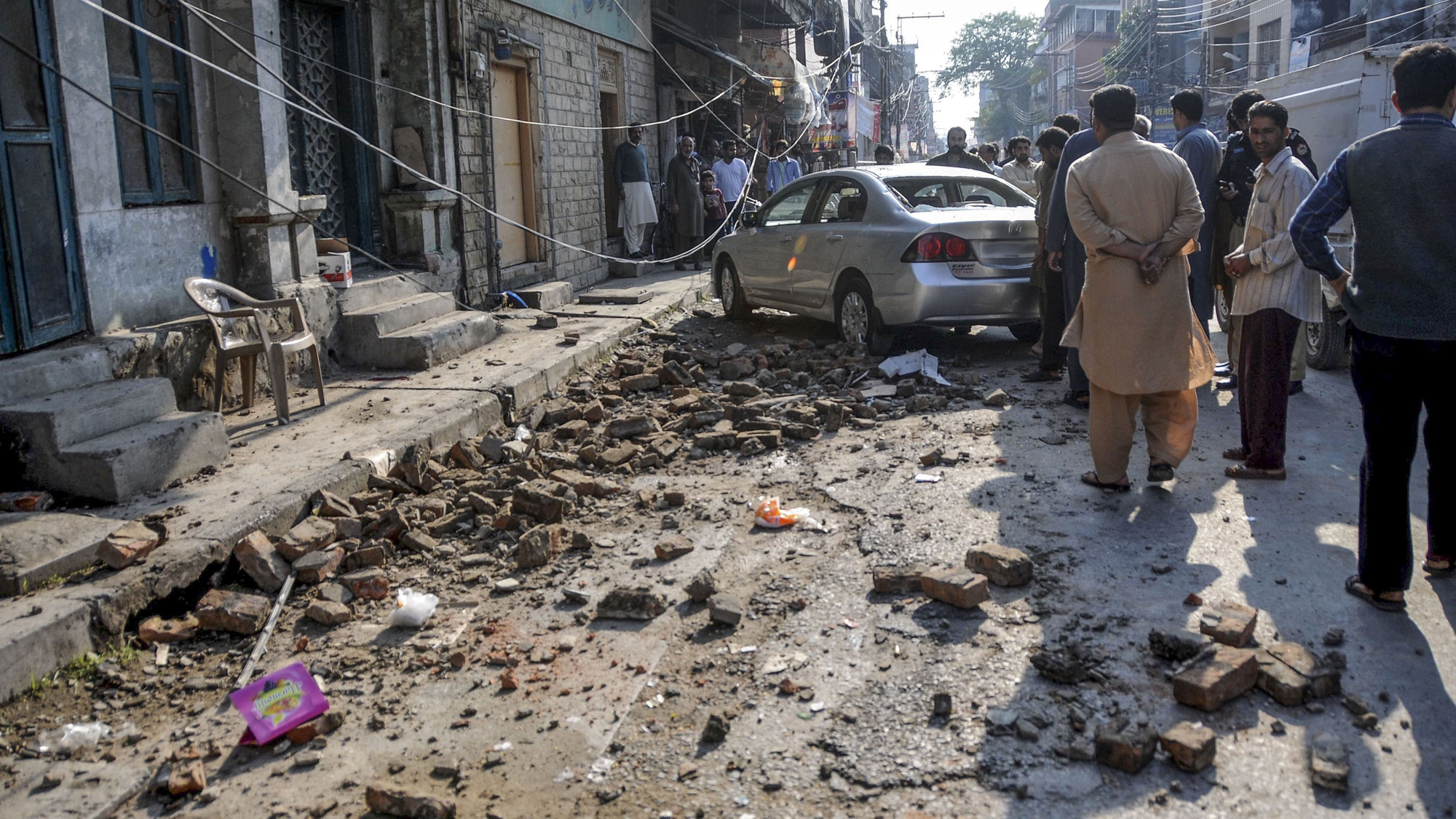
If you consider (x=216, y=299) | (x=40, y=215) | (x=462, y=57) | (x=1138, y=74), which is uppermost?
(x=1138, y=74)

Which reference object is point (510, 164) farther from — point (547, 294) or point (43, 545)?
point (43, 545)

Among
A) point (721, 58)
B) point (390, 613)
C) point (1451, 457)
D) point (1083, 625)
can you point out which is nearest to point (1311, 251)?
point (1451, 457)

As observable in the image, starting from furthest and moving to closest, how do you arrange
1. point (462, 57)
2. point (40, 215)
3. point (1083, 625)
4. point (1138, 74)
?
point (1138, 74)
point (462, 57)
point (40, 215)
point (1083, 625)

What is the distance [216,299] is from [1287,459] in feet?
20.1

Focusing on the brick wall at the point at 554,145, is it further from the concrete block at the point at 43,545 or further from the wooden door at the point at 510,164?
the concrete block at the point at 43,545

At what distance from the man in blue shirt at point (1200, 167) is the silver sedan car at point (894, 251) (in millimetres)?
1257

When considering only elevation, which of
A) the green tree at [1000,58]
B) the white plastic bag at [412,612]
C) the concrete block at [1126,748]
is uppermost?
the green tree at [1000,58]

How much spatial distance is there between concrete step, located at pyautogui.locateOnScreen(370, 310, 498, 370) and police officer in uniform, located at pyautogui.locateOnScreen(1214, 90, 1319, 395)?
5.52 meters

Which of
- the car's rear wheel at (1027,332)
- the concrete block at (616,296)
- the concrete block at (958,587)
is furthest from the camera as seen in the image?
the concrete block at (616,296)

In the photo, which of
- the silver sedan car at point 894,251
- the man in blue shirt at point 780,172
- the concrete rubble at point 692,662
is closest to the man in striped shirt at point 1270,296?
the concrete rubble at point 692,662

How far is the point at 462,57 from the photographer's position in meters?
10.2

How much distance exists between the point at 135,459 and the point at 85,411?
39 centimetres

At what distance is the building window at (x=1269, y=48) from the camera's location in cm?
3419

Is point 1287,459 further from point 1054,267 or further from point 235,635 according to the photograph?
point 235,635
